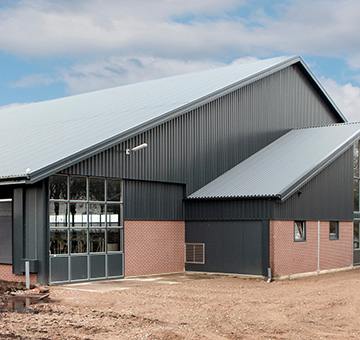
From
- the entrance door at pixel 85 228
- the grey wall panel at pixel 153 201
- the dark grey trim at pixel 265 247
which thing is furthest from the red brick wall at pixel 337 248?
the entrance door at pixel 85 228

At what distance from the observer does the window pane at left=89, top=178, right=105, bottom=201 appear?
2361 centimetres

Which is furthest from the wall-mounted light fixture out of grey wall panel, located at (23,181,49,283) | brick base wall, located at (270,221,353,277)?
brick base wall, located at (270,221,353,277)

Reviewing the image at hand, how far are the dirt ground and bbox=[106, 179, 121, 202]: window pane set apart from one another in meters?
3.16

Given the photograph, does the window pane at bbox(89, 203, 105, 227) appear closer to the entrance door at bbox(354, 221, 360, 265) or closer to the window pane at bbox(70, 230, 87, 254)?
the window pane at bbox(70, 230, 87, 254)

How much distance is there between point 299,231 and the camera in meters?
26.8

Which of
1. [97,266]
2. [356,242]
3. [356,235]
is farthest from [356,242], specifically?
[97,266]

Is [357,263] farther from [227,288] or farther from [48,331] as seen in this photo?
[48,331]

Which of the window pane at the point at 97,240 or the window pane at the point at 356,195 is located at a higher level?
the window pane at the point at 356,195

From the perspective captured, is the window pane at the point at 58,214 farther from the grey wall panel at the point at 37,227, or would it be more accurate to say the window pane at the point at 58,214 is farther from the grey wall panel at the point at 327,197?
the grey wall panel at the point at 327,197

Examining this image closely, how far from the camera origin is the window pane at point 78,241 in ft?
75.5

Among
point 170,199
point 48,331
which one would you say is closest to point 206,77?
point 170,199

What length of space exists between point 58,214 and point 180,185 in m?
6.39

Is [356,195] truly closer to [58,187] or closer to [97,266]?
[97,266]

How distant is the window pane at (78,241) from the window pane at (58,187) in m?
1.32
